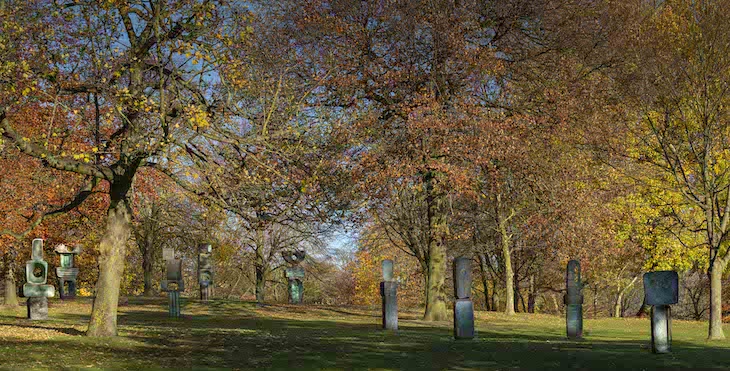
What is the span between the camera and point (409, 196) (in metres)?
30.7

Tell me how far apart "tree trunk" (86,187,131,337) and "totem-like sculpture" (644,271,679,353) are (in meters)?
11.8

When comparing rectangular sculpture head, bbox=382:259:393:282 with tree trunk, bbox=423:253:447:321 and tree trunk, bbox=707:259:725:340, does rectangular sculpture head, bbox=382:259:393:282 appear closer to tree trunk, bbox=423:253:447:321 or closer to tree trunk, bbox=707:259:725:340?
tree trunk, bbox=423:253:447:321

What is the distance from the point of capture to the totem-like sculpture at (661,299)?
15.9 meters

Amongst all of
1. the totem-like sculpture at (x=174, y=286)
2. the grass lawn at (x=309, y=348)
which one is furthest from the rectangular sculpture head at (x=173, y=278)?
the grass lawn at (x=309, y=348)

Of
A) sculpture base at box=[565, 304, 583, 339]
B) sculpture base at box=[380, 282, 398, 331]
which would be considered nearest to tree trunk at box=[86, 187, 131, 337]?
sculpture base at box=[380, 282, 398, 331]

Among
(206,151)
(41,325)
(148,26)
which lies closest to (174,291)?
(41,325)

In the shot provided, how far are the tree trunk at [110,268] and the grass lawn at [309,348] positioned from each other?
24.6 inches

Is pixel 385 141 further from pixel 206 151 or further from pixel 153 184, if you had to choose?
pixel 153 184

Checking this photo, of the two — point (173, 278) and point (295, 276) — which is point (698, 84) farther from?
point (295, 276)

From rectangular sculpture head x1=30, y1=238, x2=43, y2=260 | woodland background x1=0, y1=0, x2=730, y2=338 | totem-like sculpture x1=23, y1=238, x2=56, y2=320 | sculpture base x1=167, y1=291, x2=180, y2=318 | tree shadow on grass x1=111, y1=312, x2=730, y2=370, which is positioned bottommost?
tree shadow on grass x1=111, y1=312, x2=730, y2=370

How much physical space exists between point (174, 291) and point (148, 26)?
1358cm

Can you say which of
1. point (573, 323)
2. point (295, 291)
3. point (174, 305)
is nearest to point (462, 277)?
point (573, 323)

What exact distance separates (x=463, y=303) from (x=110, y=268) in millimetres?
8928

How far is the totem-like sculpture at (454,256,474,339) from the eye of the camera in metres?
20.6
